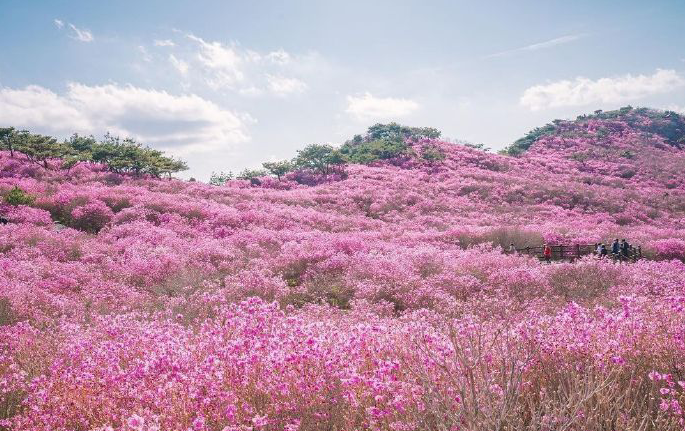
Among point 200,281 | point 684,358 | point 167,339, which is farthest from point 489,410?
point 200,281

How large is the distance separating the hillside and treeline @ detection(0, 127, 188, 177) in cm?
119

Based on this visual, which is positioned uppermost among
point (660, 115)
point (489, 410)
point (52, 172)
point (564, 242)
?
point (660, 115)

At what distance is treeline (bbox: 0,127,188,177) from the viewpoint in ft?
109

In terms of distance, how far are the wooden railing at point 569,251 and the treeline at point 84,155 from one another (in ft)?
100

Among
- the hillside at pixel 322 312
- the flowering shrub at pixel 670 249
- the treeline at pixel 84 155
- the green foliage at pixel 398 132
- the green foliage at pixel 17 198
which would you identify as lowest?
the flowering shrub at pixel 670 249

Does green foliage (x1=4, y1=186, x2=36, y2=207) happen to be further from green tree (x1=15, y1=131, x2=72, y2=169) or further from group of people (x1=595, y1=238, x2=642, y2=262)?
group of people (x1=595, y1=238, x2=642, y2=262)

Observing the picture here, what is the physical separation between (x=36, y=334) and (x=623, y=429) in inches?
341

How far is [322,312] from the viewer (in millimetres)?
9766

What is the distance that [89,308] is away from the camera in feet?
33.7

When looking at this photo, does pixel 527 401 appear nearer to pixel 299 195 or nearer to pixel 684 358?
pixel 684 358

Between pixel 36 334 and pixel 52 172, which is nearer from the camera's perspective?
pixel 36 334

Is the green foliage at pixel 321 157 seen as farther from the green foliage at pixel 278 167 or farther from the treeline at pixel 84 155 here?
the treeline at pixel 84 155

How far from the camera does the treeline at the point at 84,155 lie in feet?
109

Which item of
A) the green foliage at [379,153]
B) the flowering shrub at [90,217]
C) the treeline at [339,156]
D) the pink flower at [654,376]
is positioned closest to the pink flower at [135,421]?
the pink flower at [654,376]
